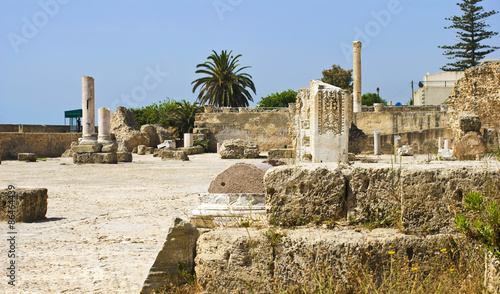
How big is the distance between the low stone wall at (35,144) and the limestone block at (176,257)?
910 inches

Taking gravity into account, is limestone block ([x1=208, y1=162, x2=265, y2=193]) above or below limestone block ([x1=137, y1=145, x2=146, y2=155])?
below

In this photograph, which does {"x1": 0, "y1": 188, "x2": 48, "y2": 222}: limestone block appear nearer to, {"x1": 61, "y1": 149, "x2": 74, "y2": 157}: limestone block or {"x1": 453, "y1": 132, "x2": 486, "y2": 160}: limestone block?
{"x1": 453, "y1": 132, "x2": 486, "y2": 160}: limestone block

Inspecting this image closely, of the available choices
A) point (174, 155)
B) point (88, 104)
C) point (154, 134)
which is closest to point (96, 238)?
point (88, 104)

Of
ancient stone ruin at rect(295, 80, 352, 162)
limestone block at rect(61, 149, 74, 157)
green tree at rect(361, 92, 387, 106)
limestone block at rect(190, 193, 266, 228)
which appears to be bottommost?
limestone block at rect(190, 193, 266, 228)

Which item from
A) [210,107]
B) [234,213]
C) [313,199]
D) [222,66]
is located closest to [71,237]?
[234,213]

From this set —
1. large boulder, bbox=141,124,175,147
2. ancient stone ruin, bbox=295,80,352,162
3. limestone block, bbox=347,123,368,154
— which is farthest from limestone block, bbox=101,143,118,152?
large boulder, bbox=141,124,175,147

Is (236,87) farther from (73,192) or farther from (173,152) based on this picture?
(73,192)

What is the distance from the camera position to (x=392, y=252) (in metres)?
3.15

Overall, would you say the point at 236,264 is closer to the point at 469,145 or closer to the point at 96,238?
the point at 96,238

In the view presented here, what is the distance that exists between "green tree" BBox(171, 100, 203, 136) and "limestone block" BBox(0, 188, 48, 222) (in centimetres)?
3145

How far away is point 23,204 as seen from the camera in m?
6.39

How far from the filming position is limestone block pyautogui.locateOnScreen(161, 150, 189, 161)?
2141cm

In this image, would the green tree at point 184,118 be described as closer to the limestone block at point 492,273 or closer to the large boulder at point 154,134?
the large boulder at point 154,134

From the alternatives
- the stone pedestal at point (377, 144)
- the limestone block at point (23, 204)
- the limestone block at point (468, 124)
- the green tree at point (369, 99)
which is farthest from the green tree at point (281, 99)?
the limestone block at point (23, 204)
